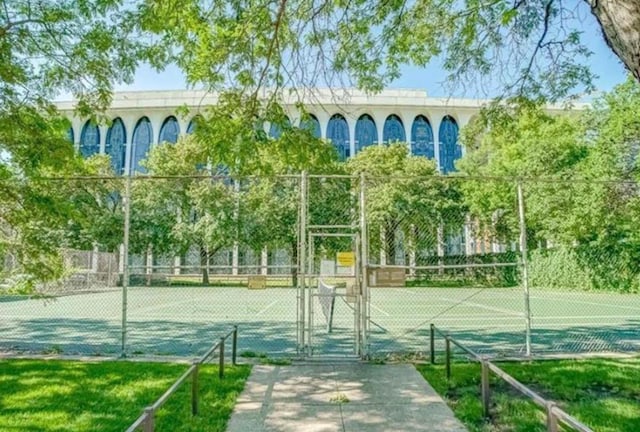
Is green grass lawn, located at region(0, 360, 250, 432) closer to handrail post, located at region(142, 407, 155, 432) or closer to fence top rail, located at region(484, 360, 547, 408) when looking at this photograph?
handrail post, located at region(142, 407, 155, 432)

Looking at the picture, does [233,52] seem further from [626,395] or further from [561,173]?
[561,173]

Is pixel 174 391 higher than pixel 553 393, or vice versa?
pixel 174 391

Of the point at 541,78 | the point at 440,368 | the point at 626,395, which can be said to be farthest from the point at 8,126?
the point at 626,395

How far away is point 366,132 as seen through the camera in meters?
49.8

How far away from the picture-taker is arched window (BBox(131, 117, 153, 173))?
49438 millimetres

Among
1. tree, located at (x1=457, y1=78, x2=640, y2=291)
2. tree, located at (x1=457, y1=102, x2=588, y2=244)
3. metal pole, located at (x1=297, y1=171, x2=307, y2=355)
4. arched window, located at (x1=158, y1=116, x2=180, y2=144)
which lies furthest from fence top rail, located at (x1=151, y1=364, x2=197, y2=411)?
arched window, located at (x1=158, y1=116, x2=180, y2=144)

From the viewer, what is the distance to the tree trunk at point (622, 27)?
252 cm

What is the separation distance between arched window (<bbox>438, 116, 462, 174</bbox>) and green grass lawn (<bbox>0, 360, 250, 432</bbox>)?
147ft

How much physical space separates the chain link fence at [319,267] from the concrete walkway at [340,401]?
93cm

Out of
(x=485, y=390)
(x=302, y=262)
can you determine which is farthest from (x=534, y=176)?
(x=485, y=390)

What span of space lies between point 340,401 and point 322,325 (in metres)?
6.98

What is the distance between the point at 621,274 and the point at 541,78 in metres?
16.3

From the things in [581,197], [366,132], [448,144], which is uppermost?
[366,132]

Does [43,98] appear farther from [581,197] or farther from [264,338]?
[581,197]
